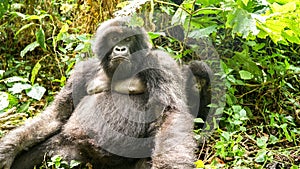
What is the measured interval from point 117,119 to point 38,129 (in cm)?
68

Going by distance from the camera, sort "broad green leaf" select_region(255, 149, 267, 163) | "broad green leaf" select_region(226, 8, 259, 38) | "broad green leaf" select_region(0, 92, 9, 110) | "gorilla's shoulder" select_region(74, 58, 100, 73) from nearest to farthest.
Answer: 1. "broad green leaf" select_region(226, 8, 259, 38)
2. "broad green leaf" select_region(255, 149, 267, 163)
3. "gorilla's shoulder" select_region(74, 58, 100, 73)
4. "broad green leaf" select_region(0, 92, 9, 110)

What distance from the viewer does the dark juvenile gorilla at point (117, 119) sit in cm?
332

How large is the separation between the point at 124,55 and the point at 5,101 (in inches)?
44.9

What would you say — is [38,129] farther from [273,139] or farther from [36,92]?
[273,139]

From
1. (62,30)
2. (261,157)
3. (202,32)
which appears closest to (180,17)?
(202,32)

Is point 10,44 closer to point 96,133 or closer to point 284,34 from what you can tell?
point 96,133

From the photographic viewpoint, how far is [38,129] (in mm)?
3787

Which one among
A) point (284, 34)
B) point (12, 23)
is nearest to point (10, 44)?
point (12, 23)

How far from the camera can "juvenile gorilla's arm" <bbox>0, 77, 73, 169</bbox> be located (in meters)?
3.56

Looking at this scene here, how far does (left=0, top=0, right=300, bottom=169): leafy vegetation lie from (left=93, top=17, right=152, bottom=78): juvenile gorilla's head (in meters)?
0.14

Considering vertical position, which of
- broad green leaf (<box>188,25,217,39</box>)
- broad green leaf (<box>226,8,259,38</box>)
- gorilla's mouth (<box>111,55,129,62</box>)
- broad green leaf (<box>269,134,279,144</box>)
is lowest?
broad green leaf (<box>269,134,279,144</box>)

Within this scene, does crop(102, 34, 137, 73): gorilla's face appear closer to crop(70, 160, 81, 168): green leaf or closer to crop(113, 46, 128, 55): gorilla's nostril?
crop(113, 46, 128, 55): gorilla's nostril

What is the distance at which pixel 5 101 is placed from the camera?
3992 mm

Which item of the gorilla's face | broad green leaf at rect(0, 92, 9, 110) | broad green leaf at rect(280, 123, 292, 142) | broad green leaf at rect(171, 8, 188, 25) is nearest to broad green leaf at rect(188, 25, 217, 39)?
broad green leaf at rect(171, 8, 188, 25)
